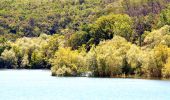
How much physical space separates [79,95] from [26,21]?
478 ft

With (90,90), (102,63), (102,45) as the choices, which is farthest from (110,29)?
(90,90)

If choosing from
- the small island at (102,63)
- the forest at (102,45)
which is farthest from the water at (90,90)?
the forest at (102,45)

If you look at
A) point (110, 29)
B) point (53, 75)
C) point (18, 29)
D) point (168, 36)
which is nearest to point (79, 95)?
point (53, 75)

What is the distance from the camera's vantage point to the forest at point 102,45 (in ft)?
262

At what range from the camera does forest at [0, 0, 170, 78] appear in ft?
262

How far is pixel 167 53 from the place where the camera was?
7650cm

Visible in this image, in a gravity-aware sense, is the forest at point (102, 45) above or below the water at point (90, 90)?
above

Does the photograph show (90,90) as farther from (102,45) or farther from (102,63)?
(102,45)

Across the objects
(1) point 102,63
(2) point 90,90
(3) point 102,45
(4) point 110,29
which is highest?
(4) point 110,29

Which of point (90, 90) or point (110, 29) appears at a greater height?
point (110, 29)

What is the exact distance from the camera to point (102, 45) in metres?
88.4

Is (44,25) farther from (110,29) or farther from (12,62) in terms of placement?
(110,29)

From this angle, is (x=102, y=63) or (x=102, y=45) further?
(x=102, y=45)

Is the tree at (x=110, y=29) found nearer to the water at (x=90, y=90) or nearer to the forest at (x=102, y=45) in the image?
the forest at (x=102, y=45)
